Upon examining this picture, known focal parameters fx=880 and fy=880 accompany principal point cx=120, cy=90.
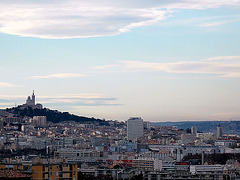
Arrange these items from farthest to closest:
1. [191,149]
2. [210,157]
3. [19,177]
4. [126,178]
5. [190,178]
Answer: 1. [191,149]
2. [210,157]
3. [126,178]
4. [190,178]
5. [19,177]

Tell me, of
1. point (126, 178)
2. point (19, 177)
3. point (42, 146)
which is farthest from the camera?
point (42, 146)

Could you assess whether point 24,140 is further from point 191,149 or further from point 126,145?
point 191,149

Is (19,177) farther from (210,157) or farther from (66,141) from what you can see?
(66,141)

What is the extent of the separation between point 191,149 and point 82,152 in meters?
27.3

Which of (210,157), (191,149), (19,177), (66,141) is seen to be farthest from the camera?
(66,141)

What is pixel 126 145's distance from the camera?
17112cm

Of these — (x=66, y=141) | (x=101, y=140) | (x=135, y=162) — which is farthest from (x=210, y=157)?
(x=101, y=140)

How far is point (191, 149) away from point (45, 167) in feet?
365

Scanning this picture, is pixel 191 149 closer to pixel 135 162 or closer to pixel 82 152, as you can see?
pixel 82 152

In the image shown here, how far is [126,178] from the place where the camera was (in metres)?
53.2

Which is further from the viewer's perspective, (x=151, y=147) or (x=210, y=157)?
(x=151, y=147)

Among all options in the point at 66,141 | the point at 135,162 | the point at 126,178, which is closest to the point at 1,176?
the point at 126,178

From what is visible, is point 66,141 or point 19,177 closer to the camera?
point 19,177

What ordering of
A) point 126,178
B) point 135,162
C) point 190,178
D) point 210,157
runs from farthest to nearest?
point 210,157, point 135,162, point 126,178, point 190,178
